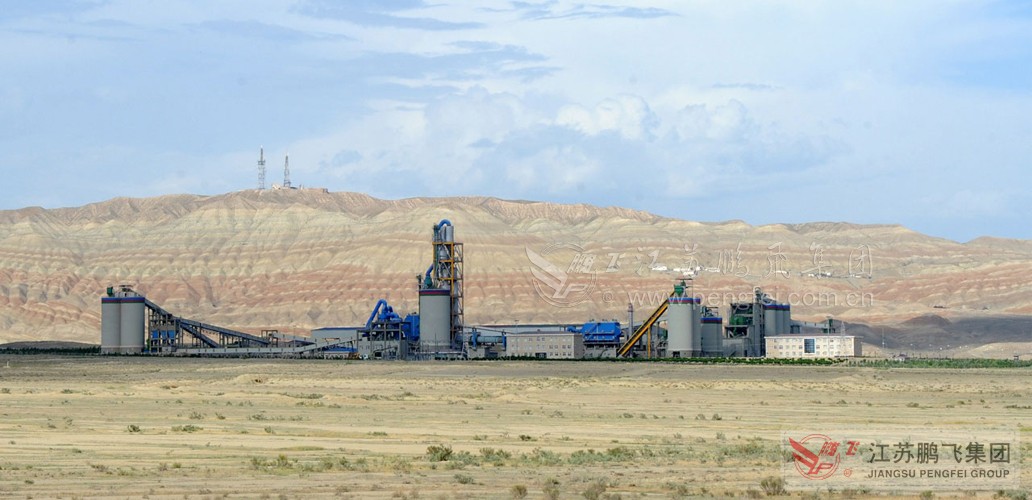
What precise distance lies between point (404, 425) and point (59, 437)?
36.5 feet

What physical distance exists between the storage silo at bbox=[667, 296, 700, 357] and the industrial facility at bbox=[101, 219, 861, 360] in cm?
9

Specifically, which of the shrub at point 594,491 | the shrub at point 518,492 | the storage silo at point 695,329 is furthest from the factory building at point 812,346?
the shrub at point 518,492

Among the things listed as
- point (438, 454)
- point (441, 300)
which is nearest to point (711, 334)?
point (441, 300)

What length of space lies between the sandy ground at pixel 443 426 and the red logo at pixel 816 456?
0.84 metres

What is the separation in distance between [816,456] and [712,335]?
317ft

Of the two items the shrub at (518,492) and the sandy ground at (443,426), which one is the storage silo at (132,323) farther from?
the shrub at (518,492)

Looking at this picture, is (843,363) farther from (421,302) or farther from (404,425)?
(404,425)

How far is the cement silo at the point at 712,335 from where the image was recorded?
427 ft

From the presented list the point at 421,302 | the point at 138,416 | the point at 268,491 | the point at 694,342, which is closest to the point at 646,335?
the point at 694,342

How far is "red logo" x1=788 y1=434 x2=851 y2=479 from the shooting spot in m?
31.7

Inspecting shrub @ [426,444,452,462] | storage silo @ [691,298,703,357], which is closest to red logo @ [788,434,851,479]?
shrub @ [426,444,452,462]

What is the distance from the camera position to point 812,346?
13325 cm

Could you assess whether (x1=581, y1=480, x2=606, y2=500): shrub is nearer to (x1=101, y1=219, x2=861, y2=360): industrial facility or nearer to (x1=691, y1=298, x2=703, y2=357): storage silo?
(x1=101, y1=219, x2=861, y2=360): industrial facility

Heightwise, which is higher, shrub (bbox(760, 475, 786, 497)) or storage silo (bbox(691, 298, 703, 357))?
storage silo (bbox(691, 298, 703, 357))
